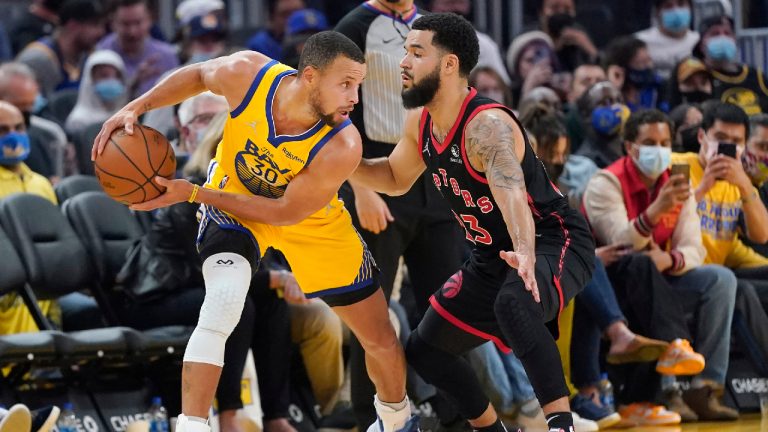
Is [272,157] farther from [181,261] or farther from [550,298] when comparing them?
[181,261]

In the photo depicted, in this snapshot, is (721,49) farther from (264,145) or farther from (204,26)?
(264,145)

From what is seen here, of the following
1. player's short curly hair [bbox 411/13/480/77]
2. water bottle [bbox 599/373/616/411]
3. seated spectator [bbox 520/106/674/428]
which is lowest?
water bottle [bbox 599/373/616/411]

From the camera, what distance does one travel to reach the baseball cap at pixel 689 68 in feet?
31.8

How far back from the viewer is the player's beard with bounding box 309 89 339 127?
526 cm

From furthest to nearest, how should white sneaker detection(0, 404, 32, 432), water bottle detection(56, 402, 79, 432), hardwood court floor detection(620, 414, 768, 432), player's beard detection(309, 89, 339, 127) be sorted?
1. hardwood court floor detection(620, 414, 768, 432)
2. water bottle detection(56, 402, 79, 432)
3. white sneaker detection(0, 404, 32, 432)
4. player's beard detection(309, 89, 339, 127)

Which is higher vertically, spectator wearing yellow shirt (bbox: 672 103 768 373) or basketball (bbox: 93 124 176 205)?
basketball (bbox: 93 124 176 205)

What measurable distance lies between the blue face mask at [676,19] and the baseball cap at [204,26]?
3.64 m

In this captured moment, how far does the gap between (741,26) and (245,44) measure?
14.4ft

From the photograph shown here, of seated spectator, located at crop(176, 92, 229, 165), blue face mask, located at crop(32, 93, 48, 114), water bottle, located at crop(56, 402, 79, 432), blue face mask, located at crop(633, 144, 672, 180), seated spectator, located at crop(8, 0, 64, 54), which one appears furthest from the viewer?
seated spectator, located at crop(8, 0, 64, 54)

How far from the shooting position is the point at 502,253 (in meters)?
4.85

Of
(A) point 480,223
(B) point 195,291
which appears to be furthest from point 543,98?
(A) point 480,223

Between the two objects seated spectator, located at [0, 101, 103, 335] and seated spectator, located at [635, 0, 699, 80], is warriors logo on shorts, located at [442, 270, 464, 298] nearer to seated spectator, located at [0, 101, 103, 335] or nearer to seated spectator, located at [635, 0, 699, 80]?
seated spectator, located at [0, 101, 103, 335]

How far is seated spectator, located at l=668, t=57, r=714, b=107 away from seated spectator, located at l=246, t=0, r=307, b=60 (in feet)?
9.97

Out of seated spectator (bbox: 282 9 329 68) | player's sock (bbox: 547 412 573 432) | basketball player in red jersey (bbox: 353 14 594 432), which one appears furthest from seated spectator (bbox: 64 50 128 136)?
player's sock (bbox: 547 412 573 432)
